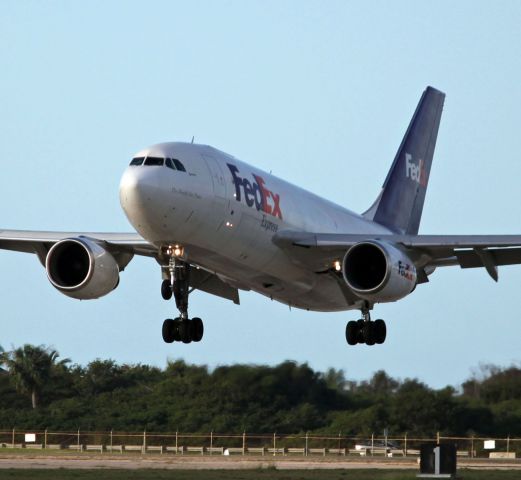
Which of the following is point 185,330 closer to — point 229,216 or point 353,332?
point 229,216

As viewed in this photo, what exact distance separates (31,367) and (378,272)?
25429 millimetres

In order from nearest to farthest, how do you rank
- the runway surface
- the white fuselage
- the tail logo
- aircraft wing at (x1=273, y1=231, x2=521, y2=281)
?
the white fuselage → aircraft wing at (x1=273, y1=231, x2=521, y2=281) → the runway surface → the tail logo

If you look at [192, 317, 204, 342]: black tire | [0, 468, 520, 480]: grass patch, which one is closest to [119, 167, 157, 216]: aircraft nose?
[192, 317, 204, 342]: black tire

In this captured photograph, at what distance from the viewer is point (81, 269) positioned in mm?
35875

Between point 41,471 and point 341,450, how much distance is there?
50.8ft

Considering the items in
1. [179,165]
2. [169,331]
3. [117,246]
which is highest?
[179,165]

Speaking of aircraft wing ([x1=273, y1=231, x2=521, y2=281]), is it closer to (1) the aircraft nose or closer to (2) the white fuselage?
(2) the white fuselage

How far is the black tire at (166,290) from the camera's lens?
33562 millimetres

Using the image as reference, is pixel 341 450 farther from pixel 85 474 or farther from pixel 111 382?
pixel 85 474

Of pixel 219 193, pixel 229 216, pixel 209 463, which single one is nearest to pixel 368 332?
pixel 209 463

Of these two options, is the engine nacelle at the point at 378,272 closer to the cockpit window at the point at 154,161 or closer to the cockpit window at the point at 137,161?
the cockpit window at the point at 154,161

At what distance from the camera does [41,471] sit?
36.9 metres

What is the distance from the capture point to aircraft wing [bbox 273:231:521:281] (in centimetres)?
3484

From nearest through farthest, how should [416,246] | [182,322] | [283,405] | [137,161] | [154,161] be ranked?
[154,161] < [137,161] < [182,322] < [416,246] < [283,405]
